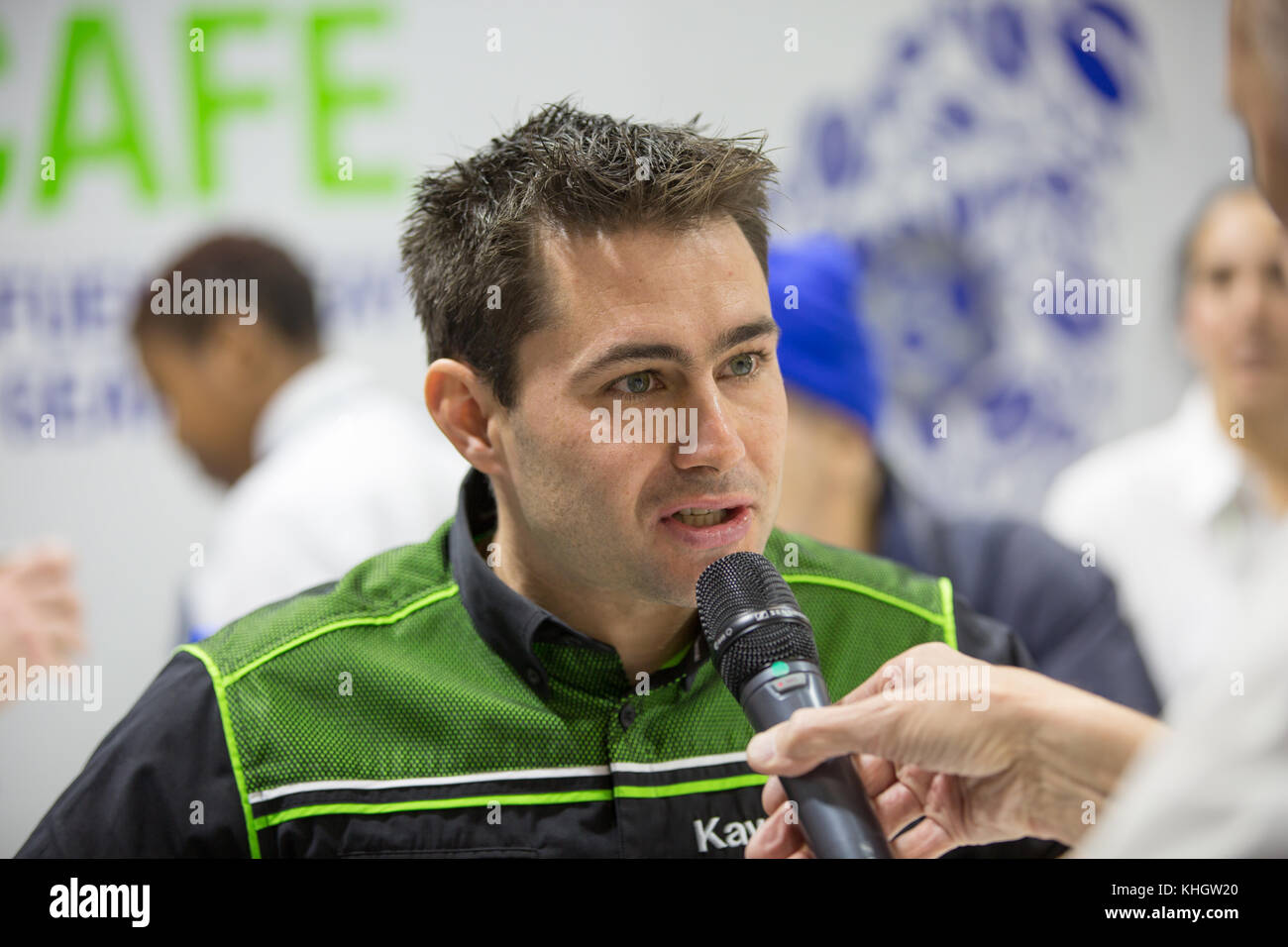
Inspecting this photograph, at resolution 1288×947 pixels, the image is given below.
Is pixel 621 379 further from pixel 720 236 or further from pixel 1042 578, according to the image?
pixel 1042 578

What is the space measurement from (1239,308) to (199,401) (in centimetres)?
210

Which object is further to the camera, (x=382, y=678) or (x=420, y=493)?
(x=420, y=493)

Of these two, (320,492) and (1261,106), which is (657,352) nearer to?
(1261,106)

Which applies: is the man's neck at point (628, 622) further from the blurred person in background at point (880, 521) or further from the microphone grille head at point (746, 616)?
the blurred person in background at point (880, 521)

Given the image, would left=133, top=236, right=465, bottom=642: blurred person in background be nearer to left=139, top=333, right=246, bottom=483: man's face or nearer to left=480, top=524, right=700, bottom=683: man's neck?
left=139, top=333, right=246, bottom=483: man's face

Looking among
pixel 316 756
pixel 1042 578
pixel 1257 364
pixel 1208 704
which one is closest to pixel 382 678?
pixel 316 756


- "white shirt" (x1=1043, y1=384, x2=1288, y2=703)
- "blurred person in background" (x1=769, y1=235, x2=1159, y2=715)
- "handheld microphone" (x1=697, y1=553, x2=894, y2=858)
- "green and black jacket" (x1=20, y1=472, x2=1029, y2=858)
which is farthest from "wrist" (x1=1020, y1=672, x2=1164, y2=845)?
"white shirt" (x1=1043, y1=384, x2=1288, y2=703)

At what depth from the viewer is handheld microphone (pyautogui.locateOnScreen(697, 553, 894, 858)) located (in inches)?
44.0

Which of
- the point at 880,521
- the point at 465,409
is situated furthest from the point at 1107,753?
the point at 880,521

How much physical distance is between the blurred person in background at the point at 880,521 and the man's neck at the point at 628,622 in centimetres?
63

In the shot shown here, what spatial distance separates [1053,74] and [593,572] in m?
1.76

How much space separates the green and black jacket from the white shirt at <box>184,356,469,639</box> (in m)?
0.37

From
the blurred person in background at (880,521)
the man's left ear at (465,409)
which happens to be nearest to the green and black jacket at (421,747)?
the man's left ear at (465,409)

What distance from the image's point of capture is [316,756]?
4.87ft
